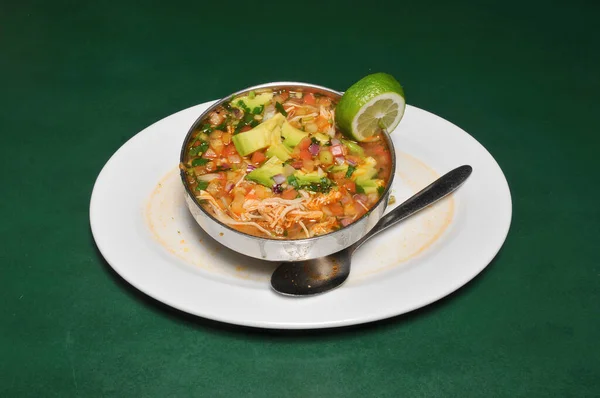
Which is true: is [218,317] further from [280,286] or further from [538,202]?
[538,202]

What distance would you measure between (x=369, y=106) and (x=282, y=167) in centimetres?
48

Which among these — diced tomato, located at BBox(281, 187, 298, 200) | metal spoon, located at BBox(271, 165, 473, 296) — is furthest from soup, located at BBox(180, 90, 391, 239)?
metal spoon, located at BBox(271, 165, 473, 296)

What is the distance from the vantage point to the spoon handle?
306cm

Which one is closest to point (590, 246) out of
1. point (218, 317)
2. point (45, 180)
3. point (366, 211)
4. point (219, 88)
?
point (366, 211)

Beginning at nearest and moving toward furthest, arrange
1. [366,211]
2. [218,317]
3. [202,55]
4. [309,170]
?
[218,317]
[366,211]
[309,170]
[202,55]

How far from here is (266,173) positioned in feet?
9.53

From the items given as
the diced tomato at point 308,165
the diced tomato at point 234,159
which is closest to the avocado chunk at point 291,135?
the diced tomato at point 308,165

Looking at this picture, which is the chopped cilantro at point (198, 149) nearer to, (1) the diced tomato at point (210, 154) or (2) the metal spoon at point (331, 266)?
(1) the diced tomato at point (210, 154)

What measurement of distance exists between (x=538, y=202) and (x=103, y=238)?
6.91 feet

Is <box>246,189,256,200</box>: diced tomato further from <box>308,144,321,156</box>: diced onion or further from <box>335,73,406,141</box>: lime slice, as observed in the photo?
<box>335,73,406,141</box>: lime slice

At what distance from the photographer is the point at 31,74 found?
447 cm

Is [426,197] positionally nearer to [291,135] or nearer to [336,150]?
[336,150]

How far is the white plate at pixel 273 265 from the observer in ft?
8.66

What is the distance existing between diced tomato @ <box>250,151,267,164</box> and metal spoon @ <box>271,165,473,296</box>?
49 cm
